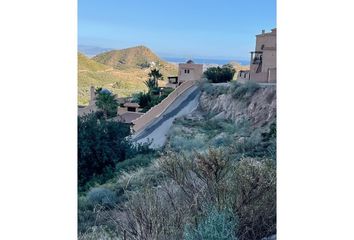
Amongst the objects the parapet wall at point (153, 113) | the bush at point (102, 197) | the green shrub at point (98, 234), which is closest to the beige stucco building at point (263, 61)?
the parapet wall at point (153, 113)

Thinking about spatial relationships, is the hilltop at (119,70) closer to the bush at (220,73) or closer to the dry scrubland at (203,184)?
the bush at (220,73)

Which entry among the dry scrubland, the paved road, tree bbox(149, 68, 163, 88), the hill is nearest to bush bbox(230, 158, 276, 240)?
the dry scrubland

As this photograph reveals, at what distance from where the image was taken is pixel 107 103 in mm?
2801

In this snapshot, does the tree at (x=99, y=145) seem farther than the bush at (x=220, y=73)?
No

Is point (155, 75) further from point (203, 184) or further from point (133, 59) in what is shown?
point (203, 184)

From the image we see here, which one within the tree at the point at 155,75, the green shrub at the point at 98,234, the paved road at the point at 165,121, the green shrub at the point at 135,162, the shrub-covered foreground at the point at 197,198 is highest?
the tree at the point at 155,75

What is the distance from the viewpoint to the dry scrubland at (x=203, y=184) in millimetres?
2732

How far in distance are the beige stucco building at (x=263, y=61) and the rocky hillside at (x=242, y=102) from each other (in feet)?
0.16

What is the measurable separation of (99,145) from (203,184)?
0.62 m

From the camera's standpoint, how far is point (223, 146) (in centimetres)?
280
